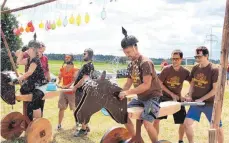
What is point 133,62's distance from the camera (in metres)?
5.20

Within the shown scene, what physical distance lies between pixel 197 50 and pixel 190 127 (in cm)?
130

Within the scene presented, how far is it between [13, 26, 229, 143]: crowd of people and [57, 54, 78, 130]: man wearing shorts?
580mm

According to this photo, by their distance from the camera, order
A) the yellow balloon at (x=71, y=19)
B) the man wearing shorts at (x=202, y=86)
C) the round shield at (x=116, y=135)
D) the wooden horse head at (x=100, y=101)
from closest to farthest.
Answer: the wooden horse head at (x=100, y=101)
the round shield at (x=116, y=135)
the man wearing shorts at (x=202, y=86)
the yellow balloon at (x=71, y=19)

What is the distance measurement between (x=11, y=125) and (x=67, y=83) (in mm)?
1669

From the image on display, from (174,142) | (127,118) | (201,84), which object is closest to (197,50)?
(201,84)

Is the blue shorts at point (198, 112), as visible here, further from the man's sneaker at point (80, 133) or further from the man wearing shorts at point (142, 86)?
the man's sneaker at point (80, 133)

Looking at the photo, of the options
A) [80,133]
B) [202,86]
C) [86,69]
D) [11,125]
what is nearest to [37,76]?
[86,69]

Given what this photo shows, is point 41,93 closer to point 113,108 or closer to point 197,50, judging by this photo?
point 113,108

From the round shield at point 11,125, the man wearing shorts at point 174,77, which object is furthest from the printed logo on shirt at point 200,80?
the round shield at point 11,125

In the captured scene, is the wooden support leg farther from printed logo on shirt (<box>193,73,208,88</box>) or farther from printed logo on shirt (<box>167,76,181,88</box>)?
printed logo on shirt (<box>167,76,181,88</box>)

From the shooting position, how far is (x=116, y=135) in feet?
18.4

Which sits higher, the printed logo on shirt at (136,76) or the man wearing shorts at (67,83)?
the printed logo on shirt at (136,76)

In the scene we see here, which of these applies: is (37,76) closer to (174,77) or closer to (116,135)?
(116,135)

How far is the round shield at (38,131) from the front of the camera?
6429 mm
